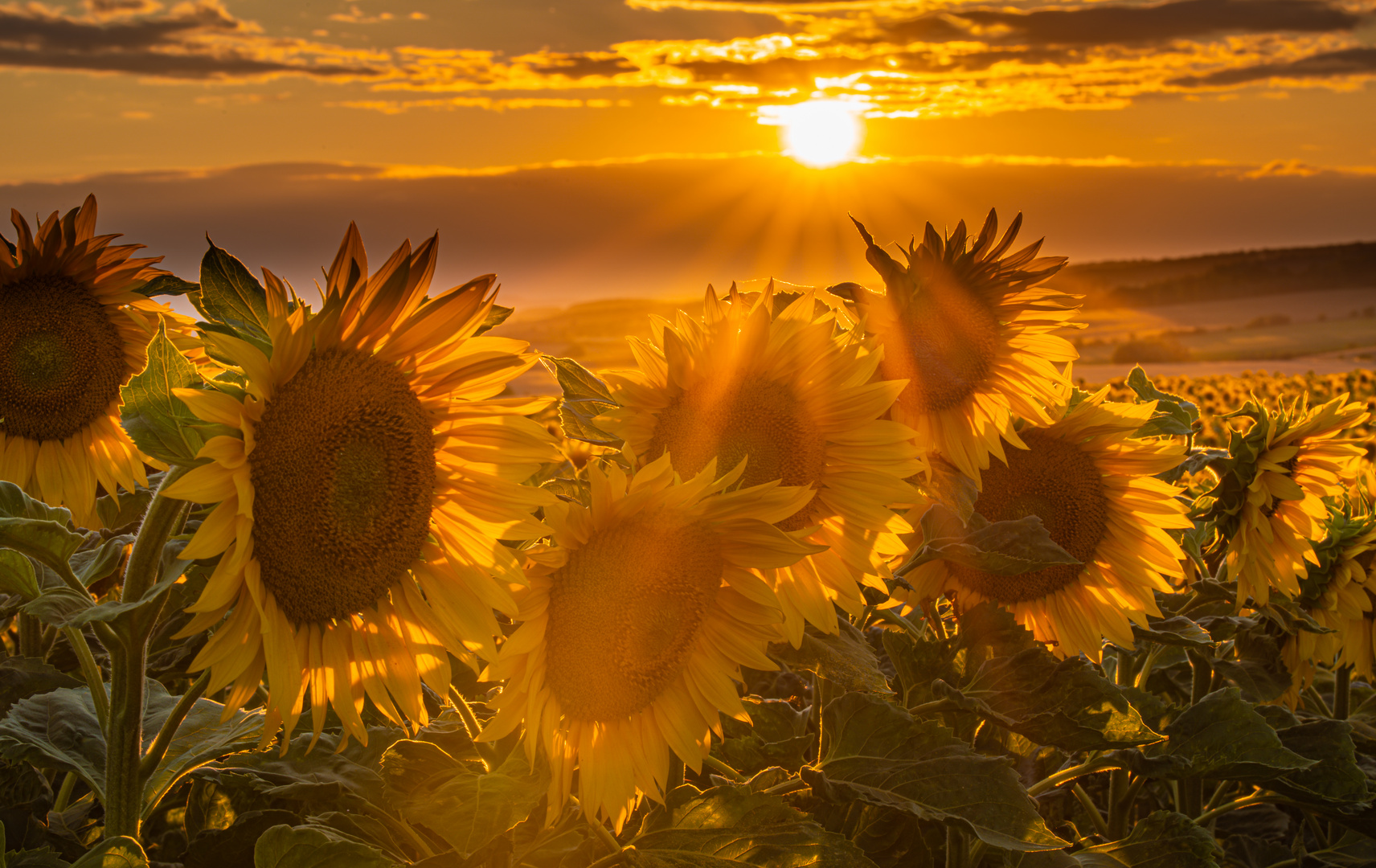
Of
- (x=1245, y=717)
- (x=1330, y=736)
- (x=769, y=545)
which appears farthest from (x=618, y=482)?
(x=1330, y=736)

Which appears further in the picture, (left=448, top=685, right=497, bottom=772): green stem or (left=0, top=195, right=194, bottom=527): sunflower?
(left=0, top=195, right=194, bottom=527): sunflower

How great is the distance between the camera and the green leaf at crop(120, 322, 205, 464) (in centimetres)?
158

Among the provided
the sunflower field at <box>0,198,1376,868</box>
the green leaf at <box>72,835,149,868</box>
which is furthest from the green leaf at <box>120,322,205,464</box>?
the green leaf at <box>72,835,149,868</box>

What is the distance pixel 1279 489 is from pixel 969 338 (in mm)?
1572

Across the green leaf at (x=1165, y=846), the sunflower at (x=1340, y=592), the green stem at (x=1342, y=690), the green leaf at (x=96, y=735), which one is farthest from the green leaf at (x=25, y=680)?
the green stem at (x=1342, y=690)

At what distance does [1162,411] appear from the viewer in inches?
128

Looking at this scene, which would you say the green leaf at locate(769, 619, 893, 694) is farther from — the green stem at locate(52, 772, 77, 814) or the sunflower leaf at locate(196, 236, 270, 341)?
the green stem at locate(52, 772, 77, 814)

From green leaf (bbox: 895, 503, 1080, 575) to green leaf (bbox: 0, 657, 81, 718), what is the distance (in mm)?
2199

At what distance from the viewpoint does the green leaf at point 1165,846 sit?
271 cm

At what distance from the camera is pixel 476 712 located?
247 centimetres

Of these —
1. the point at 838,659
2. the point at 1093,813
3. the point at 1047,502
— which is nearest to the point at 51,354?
the point at 838,659

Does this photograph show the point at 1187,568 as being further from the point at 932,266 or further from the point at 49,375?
the point at 49,375

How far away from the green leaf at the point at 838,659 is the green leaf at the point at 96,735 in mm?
1111

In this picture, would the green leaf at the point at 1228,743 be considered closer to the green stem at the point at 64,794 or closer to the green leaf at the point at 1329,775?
the green leaf at the point at 1329,775
